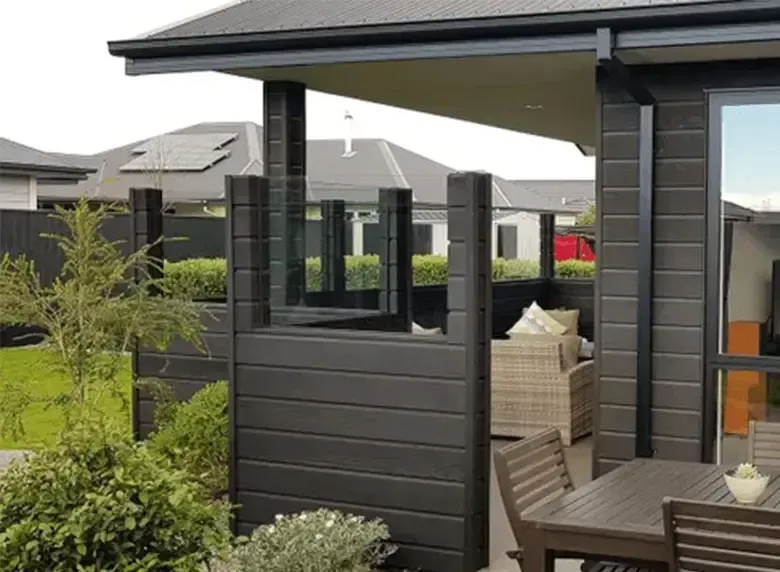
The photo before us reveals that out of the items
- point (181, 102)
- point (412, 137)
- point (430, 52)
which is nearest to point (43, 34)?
point (412, 137)

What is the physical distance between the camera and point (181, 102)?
33344 millimetres

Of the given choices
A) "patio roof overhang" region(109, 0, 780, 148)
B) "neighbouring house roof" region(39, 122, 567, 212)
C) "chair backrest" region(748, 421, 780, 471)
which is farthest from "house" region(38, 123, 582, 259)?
"chair backrest" region(748, 421, 780, 471)

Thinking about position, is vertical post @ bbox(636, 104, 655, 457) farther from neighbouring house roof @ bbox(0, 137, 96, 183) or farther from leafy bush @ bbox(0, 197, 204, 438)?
neighbouring house roof @ bbox(0, 137, 96, 183)

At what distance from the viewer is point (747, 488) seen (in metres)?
3.99

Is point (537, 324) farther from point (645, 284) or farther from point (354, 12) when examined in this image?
point (354, 12)

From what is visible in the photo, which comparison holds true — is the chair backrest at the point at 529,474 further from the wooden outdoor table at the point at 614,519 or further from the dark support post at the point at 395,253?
the dark support post at the point at 395,253

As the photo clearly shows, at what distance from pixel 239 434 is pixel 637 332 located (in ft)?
6.91

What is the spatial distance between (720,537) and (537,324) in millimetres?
6680

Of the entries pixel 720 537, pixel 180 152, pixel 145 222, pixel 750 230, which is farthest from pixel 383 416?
pixel 180 152

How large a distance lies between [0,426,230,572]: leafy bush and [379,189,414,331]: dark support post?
10.0 ft

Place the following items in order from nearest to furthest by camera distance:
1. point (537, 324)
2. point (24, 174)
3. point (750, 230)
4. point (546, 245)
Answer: point (750, 230)
point (537, 324)
point (546, 245)
point (24, 174)

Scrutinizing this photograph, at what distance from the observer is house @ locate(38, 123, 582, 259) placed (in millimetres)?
6859

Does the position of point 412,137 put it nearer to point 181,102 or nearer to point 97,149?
point 181,102

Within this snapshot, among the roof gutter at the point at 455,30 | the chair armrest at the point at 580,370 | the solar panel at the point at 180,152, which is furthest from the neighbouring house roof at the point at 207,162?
the roof gutter at the point at 455,30
